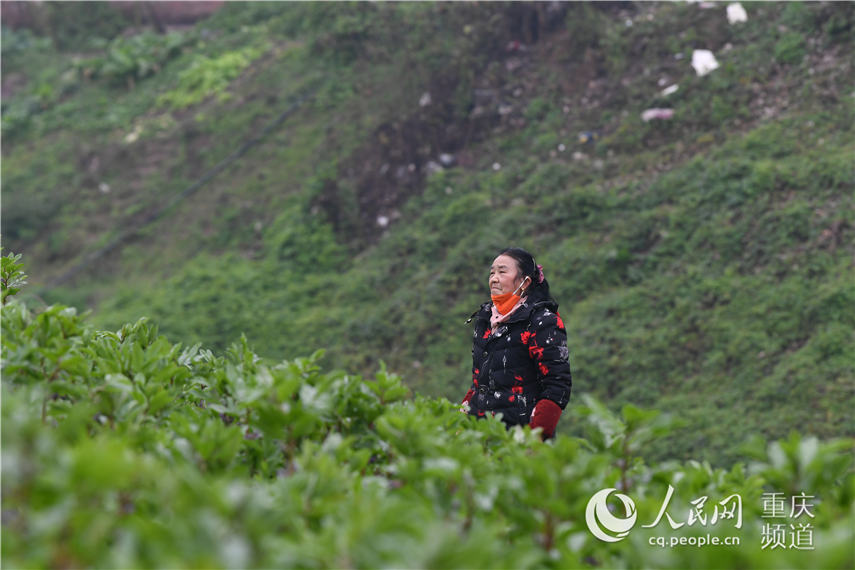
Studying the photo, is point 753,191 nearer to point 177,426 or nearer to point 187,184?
point 177,426

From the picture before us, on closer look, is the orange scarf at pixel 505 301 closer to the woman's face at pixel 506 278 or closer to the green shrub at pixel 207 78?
the woman's face at pixel 506 278

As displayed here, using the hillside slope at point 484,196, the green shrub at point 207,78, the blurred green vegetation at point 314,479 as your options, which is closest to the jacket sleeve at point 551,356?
the blurred green vegetation at point 314,479

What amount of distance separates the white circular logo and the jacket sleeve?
1.97 m

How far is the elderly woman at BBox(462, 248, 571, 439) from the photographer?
402 cm

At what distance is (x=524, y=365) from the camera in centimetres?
418

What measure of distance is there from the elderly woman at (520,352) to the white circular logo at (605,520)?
196 centimetres

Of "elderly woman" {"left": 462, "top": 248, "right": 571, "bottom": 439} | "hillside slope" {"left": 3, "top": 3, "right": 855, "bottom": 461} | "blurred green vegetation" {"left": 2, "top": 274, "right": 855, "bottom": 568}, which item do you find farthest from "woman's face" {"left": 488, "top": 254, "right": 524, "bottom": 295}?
"hillside slope" {"left": 3, "top": 3, "right": 855, "bottom": 461}

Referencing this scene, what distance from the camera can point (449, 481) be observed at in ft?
6.18

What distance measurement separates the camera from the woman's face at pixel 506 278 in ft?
14.2

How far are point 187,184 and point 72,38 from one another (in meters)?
8.40

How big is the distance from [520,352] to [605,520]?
7.24 feet

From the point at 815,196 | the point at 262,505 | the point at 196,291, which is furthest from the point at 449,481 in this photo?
the point at 196,291

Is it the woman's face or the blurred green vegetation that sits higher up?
the blurred green vegetation

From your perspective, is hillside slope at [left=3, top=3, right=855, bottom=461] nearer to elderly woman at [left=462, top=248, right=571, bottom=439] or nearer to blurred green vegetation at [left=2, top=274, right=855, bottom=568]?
elderly woman at [left=462, top=248, right=571, bottom=439]
